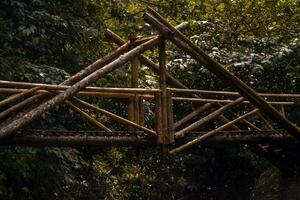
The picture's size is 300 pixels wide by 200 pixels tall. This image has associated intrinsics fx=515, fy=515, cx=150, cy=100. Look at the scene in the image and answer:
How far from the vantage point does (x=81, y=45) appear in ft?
33.0

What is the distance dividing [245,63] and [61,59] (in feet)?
12.1

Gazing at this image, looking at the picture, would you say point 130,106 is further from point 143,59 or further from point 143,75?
point 143,75

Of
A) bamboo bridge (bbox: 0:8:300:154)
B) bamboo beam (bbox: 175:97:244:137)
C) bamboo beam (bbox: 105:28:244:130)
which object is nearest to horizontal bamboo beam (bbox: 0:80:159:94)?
bamboo bridge (bbox: 0:8:300:154)

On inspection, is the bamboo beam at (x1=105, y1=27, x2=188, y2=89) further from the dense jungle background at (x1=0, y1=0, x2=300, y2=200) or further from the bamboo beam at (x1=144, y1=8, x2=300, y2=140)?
the bamboo beam at (x1=144, y1=8, x2=300, y2=140)

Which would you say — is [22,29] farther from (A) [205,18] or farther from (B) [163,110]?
(A) [205,18]

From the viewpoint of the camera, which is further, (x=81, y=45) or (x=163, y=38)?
(x=81, y=45)

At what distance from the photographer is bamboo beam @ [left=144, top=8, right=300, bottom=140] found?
608 centimetres

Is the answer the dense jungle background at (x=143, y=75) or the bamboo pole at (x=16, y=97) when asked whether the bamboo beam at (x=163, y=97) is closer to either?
the dense jungle background at (x=143, y=75)

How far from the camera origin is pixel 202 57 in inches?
251

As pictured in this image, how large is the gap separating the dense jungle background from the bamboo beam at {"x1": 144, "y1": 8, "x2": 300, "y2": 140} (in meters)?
1.60

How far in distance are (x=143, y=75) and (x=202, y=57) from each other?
5159 millimetres

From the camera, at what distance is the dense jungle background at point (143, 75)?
859 cm

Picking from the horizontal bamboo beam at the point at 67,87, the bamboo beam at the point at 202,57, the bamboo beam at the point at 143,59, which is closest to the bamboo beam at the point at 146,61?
the bamboo beam at the point at 143,59

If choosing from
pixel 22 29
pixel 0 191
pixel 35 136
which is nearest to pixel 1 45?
pixel 22 29
